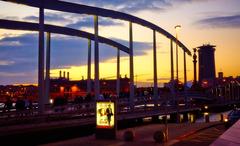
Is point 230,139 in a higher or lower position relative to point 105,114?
lower

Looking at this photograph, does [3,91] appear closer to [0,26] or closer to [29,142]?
[0,26]

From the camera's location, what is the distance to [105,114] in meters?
25.2

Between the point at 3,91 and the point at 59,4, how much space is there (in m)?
80.3

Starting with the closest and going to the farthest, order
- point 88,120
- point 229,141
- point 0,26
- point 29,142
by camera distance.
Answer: point 229,141 → point 29,142 → point 88,120 → point 0,26

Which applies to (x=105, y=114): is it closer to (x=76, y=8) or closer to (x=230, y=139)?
(x=230, y=139)

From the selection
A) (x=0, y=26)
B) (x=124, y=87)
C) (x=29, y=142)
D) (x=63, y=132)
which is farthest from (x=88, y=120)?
(x=124, y=87)

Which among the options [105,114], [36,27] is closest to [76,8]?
[36,27]

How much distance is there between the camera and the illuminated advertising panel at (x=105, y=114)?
82.5 feet

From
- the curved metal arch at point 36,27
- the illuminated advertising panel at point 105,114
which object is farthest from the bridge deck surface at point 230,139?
the curved metal arch at point 36,27

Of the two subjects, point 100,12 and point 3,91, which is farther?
point 3,91

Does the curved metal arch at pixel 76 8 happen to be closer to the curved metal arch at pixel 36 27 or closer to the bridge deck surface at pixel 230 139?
the curved metal arch at pixel 36 27

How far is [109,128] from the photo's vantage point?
25.5 meters

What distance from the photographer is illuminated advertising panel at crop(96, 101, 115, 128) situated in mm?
25156

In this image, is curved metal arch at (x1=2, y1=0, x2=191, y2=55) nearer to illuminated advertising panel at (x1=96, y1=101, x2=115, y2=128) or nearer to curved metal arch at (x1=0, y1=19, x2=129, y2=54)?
curved metal arch at (x1=0, y1=19, x2=129, y2=54)
